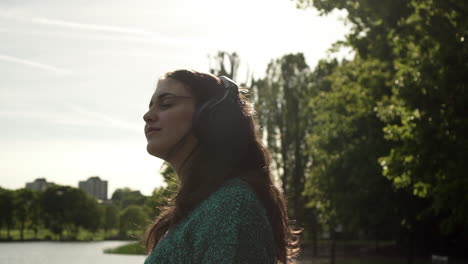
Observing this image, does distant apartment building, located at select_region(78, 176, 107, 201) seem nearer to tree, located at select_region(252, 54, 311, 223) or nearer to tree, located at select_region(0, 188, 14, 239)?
tree, located at select_region(0, 188, 14, 239)

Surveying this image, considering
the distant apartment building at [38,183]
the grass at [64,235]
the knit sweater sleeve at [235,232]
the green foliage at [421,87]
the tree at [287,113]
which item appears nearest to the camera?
the knit sweater sleeve at [235,232]

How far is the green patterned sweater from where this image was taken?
1.76m

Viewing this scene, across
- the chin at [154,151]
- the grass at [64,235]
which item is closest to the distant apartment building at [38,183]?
the grass at [64,235]

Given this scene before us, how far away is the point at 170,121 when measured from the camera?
2.18m

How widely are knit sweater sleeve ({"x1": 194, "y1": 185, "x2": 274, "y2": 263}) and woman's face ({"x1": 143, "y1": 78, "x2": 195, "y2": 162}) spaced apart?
0.35m

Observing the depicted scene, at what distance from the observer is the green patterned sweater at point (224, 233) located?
176cm

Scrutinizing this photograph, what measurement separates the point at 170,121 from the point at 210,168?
221 millimetres

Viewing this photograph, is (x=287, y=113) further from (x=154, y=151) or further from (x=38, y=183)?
(x=38, y=183)

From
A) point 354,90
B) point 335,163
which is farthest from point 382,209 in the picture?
point 354,90

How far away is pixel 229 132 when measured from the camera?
2158 mm

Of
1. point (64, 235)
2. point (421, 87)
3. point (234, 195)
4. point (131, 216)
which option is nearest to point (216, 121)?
point (234, 195)

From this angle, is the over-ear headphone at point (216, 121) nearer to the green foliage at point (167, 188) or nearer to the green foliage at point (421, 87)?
the green foliage at point (167, 188)

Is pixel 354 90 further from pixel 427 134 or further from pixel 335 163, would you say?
pixel 335 163

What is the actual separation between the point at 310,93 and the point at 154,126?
118ft
